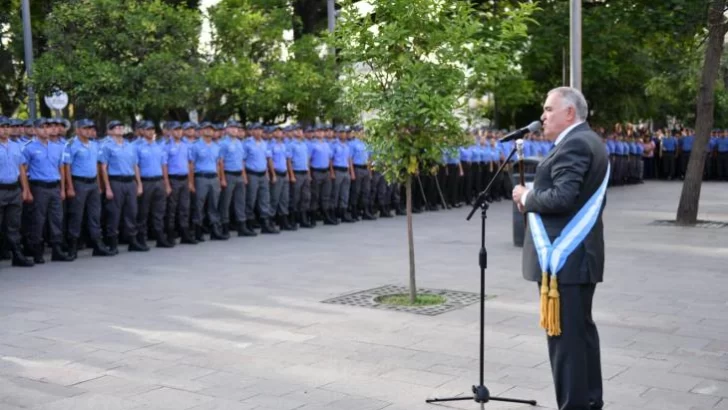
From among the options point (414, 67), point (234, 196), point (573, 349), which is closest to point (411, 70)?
point (414, 67)

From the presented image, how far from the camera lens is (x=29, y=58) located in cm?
1848

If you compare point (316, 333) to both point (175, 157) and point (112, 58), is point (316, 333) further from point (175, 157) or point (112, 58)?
point (112, 58)

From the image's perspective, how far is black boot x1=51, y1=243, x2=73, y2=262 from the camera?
1345 cm

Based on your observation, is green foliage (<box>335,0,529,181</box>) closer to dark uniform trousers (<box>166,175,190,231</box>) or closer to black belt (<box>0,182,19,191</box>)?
black belt (<box>0,182,19,191</box>)

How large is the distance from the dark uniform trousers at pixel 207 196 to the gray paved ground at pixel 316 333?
171 centimetres

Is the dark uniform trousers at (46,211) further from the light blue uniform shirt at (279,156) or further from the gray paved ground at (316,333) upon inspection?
the light blue uniform shirt at (279,156)

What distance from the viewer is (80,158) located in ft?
44.8

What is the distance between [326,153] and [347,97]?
8567 millimetres

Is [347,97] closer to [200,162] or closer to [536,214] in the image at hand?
[536,214]

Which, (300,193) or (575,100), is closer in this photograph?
(575,100)

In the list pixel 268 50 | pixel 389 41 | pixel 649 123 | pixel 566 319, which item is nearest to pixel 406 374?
pixel 566 319

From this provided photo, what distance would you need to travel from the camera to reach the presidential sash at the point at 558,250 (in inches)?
208

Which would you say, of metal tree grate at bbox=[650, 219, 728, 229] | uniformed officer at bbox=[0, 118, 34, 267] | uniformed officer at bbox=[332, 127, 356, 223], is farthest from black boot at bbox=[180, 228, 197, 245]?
metal tree grate at bbox=[650, 219, 728, 229]

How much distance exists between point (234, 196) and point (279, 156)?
4.52ft
